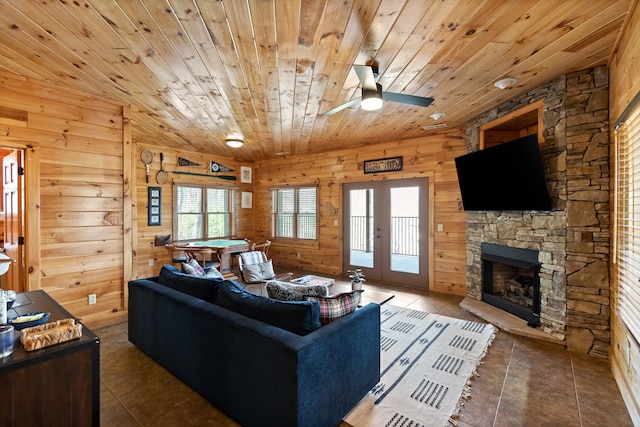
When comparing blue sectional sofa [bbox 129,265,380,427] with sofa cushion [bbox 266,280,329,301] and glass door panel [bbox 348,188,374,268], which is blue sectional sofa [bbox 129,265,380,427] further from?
glass door panel [bbox 348,188,374,268]

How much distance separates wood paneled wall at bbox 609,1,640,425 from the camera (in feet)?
6.70

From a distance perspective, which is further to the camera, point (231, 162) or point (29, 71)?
point (231, 162)

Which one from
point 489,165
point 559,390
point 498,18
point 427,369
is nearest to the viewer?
point 498,18

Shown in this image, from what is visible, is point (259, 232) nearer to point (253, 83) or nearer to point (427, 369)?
A: point (253, 83)

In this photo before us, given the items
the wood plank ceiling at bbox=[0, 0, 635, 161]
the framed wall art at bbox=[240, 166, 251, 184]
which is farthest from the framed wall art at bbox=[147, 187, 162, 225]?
the wood plank ceiling at bbox=[0, 0, 635, 161]

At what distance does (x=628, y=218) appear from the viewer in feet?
7.64

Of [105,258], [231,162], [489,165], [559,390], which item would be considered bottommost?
[559,390]

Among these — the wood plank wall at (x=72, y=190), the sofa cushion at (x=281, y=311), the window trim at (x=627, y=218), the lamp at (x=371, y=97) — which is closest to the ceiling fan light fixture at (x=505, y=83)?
the window trim at (x=627, y=218)

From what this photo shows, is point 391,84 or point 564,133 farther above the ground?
point 391,84

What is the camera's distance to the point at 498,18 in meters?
2.02

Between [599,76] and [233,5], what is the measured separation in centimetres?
336

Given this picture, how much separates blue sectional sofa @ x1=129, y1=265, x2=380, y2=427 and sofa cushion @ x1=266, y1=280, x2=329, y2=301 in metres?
0.18

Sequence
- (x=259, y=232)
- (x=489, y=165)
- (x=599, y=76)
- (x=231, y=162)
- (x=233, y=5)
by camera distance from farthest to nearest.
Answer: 1. (x=259, y=232)
2. (x=231, y=162)
3. (x=489, y=165)
4. (x=599, y=76)
5. (x=233, y=5)

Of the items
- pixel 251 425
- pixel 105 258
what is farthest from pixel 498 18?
pixel 105 258
